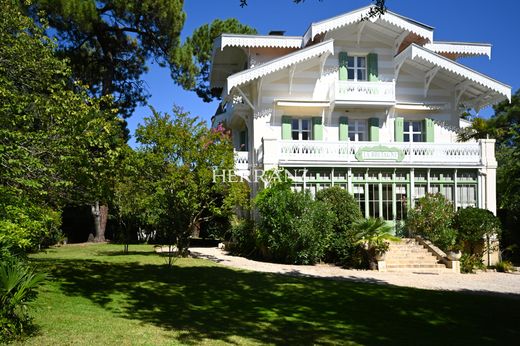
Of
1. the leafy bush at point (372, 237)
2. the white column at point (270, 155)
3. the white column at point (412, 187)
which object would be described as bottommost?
the leafy bush at point (372, 237)

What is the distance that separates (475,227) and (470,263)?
1779 millimetres

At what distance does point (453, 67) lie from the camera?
75.9 ft

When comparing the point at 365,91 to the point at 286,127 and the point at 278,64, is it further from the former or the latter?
the point at 278,64

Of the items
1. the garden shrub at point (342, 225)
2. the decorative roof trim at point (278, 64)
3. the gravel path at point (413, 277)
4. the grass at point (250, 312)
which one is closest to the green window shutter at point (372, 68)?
the decorative roof trim at point (278, 64)

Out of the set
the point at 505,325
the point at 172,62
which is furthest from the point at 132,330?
the point at 172,62

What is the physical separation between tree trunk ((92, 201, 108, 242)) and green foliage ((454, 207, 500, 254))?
22.5 m

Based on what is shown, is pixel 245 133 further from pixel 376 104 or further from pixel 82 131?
pixel 82 131

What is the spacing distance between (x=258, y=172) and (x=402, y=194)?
21.5 ft

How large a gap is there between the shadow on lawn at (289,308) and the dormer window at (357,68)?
13264mm

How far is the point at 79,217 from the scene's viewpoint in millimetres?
34281

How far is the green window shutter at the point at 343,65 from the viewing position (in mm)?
23969

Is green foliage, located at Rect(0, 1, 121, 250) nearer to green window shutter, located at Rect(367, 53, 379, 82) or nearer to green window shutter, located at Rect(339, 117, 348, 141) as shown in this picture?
green window shutter, located at Rect(339, 117, 348, 141)

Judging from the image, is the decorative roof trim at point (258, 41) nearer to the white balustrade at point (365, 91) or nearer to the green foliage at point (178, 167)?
the white balustrade at point (365, 91)

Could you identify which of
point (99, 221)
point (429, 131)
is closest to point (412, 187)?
point (429, 131)
